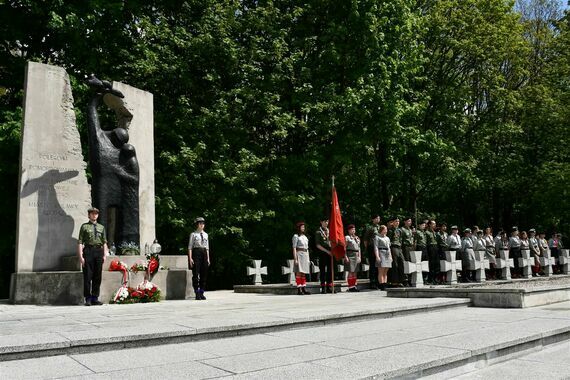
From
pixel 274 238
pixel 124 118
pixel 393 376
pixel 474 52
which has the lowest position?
pixel 393 376

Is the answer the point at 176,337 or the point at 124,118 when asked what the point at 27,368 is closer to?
the point at 176,337

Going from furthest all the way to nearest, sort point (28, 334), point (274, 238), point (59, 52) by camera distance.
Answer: point (274, 238) < point (59, 52) < point (28, 334)

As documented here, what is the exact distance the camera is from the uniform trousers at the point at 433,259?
16.3m

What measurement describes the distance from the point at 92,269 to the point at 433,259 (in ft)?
33.7

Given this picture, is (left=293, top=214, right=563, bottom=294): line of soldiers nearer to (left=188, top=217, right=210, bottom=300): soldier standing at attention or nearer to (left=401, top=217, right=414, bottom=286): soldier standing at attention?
(left=401, top=217, right=414, bottom=286): soldier standing at attention

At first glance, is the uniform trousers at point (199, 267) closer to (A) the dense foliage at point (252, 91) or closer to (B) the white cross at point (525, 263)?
(A) the dense foliage at point (252, 91)

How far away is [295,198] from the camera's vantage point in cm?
1845

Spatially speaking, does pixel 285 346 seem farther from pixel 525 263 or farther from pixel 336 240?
pixel 525 263

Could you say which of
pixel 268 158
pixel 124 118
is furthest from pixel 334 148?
pixel 124 118

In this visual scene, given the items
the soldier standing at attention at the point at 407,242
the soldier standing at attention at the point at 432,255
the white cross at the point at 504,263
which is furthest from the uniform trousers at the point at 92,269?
the white cross at the point at 504,263

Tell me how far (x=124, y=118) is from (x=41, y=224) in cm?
332

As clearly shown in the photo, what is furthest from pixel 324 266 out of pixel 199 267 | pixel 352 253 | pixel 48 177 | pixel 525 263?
pixel 525 263

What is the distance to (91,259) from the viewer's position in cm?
1030

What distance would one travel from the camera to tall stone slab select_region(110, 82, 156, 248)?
44.8ft
